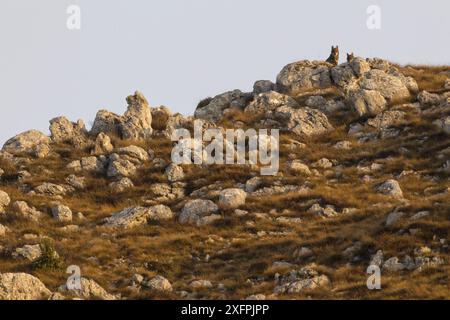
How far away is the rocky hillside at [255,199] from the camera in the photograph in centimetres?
3916

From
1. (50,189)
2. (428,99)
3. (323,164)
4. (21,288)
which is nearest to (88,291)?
(21,288)

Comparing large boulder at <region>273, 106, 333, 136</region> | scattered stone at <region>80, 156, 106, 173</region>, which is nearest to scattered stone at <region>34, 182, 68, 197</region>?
scattered stone at <region>80, 156, 106, 173</region>

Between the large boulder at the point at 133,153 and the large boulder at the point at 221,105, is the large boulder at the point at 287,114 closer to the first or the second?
the large boulder at the point at 221,105

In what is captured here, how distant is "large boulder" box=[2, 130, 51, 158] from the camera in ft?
202

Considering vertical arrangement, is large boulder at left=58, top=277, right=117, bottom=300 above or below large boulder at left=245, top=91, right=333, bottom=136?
below

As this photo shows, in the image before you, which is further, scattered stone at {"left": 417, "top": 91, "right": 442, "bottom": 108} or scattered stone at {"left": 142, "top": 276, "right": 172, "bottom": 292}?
scattered stone at {"left": 417, "top": 91, "right": 442, "bottom": 108}

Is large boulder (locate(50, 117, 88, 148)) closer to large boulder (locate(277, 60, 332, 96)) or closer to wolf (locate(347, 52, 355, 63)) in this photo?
large boulder (locate(277, 60, 332, 96))

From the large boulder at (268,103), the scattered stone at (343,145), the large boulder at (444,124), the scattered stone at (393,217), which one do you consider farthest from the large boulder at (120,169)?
the large boulder at (444,124)

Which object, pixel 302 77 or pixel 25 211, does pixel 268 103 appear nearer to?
pixel 302 77

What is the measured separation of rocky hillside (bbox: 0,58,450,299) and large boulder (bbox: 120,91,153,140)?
0.12 meters

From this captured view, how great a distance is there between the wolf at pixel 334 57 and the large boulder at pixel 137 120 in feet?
67.2

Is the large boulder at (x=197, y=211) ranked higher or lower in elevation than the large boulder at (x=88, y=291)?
higher

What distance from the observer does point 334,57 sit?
255 feet
